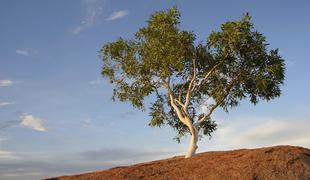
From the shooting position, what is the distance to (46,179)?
3188 cm

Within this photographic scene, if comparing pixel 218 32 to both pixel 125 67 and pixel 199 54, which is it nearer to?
pixel 199 54

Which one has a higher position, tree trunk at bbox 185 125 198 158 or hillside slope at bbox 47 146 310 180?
tree trunk at bbox 185 125 198 158

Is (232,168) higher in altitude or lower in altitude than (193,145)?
lower

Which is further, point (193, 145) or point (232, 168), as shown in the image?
point (193, 145)

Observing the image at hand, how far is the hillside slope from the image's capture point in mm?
27922

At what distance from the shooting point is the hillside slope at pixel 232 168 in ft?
91.6

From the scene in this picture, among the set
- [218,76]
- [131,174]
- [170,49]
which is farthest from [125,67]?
[131,174]

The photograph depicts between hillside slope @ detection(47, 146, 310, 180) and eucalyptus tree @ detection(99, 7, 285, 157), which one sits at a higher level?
eucalyptus tree @ detection(99, 7, 285, 157)

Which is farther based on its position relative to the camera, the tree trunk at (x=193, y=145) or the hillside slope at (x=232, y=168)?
the tree trunk at (x=193, y=145)

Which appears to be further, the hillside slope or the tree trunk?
the tree trunk

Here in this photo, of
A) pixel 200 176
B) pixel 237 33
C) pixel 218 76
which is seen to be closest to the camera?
pixel 200 176

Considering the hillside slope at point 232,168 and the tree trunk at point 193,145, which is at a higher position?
the tree trunk at point 193,145

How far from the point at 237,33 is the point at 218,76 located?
445 centimetres

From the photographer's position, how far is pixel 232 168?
28.6 metres
